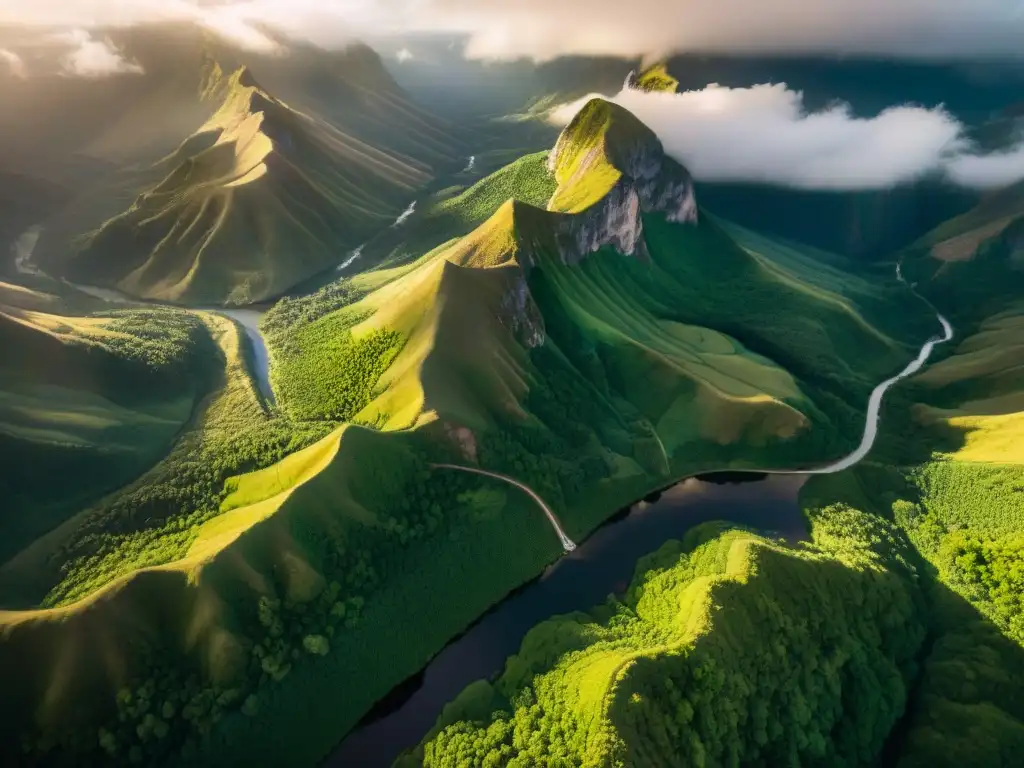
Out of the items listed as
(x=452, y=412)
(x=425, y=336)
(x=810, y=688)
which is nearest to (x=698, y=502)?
(x=810, y=688)

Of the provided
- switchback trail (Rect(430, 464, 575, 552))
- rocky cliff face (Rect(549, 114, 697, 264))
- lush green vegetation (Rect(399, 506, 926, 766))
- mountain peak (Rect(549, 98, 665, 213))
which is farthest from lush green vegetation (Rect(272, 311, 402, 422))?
mountain peak (Rect(549, 98, 665, 213))

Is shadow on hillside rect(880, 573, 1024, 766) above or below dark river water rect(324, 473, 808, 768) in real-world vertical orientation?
above

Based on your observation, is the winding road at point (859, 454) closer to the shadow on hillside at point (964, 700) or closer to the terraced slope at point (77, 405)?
the shadow on hillside at point (964, 700)

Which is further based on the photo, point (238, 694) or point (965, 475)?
point (965, 475)

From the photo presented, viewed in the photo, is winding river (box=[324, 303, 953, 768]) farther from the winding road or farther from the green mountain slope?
the green mountain slope

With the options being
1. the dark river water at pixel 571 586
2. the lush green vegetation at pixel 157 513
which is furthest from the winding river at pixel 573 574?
the lush green vegetation at pixel 157 513

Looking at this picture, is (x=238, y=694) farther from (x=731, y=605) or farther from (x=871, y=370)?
(x=871, y=370)

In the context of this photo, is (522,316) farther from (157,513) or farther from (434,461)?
(157,513)
